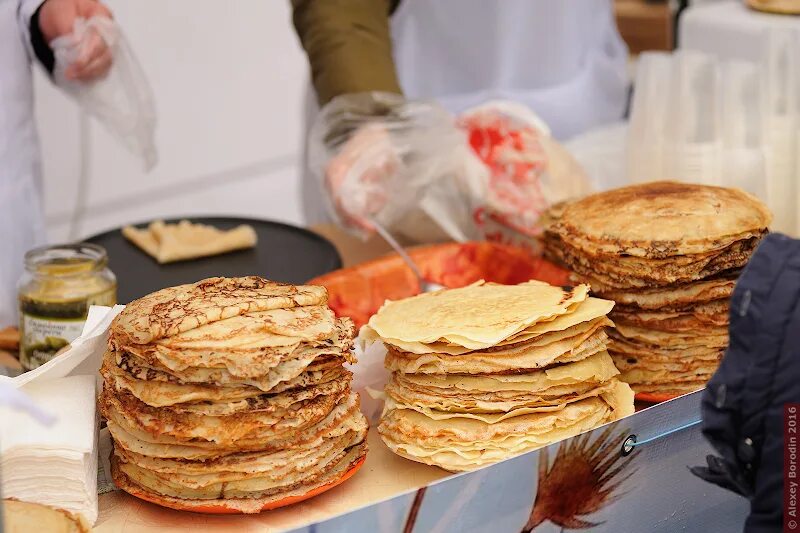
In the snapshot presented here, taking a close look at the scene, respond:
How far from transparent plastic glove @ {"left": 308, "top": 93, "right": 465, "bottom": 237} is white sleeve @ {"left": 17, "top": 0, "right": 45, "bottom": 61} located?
0.60m

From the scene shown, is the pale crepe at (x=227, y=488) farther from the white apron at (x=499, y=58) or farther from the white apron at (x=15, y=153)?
the white apron at (x=499, y=58)

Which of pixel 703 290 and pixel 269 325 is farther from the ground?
pixel 269 325

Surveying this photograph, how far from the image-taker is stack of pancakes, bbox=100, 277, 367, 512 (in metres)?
1.01

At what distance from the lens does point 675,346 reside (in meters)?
1.31

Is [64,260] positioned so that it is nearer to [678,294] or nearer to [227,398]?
[227,398]

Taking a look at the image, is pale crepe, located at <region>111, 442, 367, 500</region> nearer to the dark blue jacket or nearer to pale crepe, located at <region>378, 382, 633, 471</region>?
pale crepe, located at <region>378, 382, 633, 471</region>

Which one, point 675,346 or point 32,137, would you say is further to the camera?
point 32,137

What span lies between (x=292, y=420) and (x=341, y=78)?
3.84 ft

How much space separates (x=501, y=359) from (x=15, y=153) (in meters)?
1.19

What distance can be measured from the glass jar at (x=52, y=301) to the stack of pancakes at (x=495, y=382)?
1.51 ft

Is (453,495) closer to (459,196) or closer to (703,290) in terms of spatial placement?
(703,290)

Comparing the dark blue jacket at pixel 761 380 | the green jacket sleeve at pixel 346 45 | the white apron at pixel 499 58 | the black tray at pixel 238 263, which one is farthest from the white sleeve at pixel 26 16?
the dark blue jacket at pixel 761 380

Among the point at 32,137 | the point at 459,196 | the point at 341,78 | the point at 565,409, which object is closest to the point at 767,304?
the point at 565,409

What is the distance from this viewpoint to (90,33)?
68.2 inches
